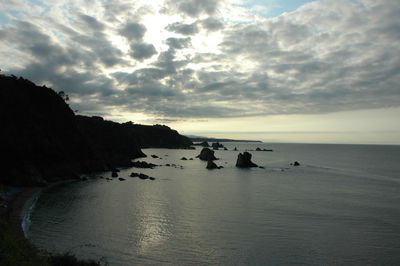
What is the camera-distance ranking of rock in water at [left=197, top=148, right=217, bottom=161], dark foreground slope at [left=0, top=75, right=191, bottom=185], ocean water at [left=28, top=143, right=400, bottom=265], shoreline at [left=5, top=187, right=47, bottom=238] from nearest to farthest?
1. ocean water at [left=28, top=143, right=400, bottom=265]
2. shoreline at [left=5, top=187, right=47, bottom=238]
3. dark foreground slope at [left=0, top=75, right=191, bottom=185]
4. rock in water at [left=197, top=148, right=217, bottom=161]

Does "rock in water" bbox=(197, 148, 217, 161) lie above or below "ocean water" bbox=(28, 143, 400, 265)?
above

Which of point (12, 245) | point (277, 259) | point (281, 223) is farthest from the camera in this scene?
point (281, 223)

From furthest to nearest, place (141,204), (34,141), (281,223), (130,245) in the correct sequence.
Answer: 1. (34,141)
2. (141,204)
3. (281,223)
4. (130,245)

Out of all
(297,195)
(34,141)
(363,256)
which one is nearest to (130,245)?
(363,256)

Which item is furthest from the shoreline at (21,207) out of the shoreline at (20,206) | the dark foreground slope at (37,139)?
the dark foreground slope at (37,139)

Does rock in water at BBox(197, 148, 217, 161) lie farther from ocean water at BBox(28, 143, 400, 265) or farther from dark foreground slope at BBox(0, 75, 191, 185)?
ocean water at BBox(28, 143, 400, 265)

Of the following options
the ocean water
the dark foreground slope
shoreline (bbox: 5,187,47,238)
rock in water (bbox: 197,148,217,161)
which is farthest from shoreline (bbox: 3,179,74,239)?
rock in water (bbox: 197,148,217,161)

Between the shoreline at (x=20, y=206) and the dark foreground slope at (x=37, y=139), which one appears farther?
the dark foreground slope at (x=37, y=139)

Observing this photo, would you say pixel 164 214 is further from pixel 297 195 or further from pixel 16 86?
pixel 16 86

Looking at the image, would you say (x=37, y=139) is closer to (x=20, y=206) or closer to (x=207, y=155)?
(x=20, y=206)

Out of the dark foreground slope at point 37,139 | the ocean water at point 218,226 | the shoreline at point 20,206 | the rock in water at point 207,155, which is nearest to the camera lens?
the ocean water at point 218,226

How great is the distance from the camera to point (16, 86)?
70812mm

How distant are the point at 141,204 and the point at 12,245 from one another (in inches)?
1146

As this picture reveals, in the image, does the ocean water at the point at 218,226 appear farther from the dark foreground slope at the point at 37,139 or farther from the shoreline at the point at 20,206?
the dark foreground slope at the point at 37,139
